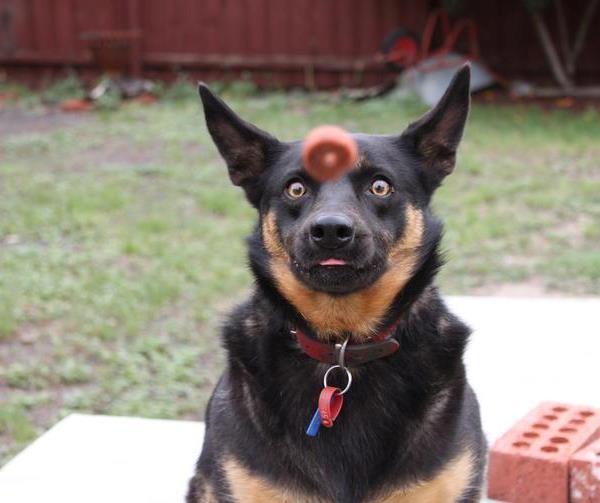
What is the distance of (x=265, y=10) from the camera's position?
13.1m

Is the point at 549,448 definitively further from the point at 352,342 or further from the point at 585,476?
the point at 352,342

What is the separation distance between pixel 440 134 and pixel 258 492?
1190 millimetres

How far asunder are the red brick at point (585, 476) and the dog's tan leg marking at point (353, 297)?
83cm

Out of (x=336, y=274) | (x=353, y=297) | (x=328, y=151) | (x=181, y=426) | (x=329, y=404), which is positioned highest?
(x=328, y=151)

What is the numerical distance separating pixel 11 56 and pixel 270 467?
12062mm

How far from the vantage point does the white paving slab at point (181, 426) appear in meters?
3.53

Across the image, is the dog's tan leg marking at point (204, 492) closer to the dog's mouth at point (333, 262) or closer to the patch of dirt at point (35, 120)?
the dog's mouth at point (333, 262)

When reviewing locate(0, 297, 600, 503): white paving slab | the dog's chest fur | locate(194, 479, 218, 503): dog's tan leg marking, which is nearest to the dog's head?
the dog's chest fur

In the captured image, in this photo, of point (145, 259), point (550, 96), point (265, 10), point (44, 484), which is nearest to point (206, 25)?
point (265, 10)

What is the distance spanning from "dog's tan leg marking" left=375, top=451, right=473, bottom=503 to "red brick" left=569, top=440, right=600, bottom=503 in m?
0.49

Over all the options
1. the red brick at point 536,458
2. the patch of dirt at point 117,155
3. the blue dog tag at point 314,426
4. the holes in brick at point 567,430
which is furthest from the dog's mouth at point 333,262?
the patch of dirt at point 117,155

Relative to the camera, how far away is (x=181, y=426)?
4020 millimetres

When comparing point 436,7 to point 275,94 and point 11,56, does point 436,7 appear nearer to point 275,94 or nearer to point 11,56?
point 275,94

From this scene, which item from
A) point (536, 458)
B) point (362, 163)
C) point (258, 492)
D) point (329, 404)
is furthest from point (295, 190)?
point (536, 458)
